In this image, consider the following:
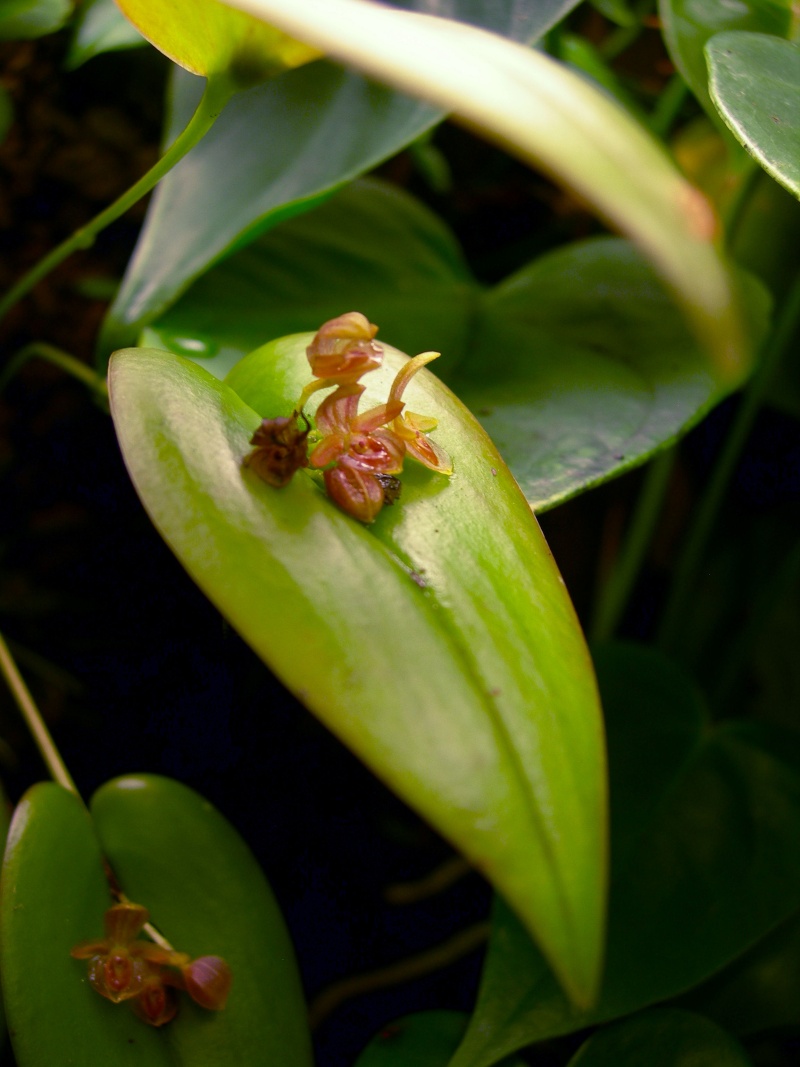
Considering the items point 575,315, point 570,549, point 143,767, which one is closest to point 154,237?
point 575,315

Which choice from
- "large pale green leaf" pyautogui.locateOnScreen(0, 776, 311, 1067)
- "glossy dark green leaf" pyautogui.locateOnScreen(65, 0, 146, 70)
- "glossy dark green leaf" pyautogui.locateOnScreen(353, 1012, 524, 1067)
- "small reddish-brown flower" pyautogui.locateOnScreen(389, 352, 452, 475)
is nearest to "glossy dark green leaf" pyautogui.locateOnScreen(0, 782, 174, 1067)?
"large pale green leaf" pyautogui.locateOnScreen(0, 776, 311, 1067)

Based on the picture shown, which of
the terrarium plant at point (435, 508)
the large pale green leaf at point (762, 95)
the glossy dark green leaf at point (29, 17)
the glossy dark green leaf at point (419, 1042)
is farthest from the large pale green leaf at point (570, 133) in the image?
the glossy dark green leaf at point (29, 17)

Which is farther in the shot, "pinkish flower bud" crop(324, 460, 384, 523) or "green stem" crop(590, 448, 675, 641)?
"green stem" crop(590, 448, 675, 641)

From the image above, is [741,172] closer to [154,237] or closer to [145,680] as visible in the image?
[154,237]

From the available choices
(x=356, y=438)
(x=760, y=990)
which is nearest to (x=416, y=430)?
(x=356, y=438)

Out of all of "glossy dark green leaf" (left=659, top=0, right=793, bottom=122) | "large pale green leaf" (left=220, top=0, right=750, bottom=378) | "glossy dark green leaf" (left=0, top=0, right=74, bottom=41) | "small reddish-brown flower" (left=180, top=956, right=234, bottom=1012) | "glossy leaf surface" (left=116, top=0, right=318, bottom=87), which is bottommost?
"small reddish-brown flower" (left=180, top=956, right=234, bottom=1012)

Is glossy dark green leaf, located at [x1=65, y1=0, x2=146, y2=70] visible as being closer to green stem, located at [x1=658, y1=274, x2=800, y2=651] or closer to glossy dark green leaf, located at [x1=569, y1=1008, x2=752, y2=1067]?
green stem, located at [x1=658, y1=274, x2=800, y2=651]

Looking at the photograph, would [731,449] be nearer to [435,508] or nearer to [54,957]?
[435,508]
